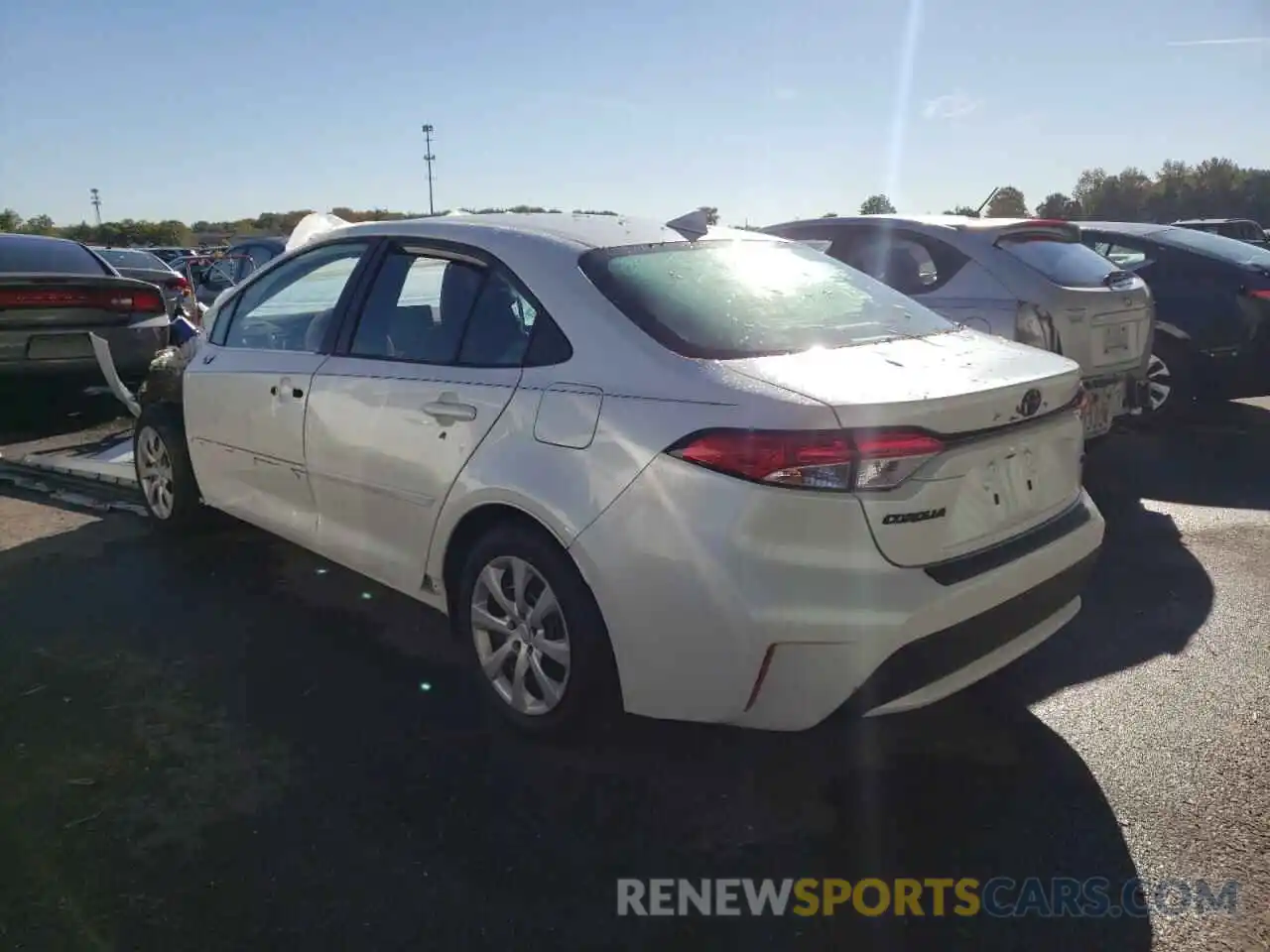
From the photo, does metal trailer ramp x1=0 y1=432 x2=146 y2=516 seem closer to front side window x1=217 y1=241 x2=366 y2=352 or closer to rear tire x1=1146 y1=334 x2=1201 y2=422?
front side window x1=217 y1=241 x2=366 y2=352

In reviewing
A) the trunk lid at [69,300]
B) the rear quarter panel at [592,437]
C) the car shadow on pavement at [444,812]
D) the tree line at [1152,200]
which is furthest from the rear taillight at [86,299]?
the tree line at [1152,200]

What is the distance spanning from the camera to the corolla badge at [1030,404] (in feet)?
9.11

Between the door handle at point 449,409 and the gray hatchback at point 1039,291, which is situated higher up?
the gray hatchback at point 1039,291

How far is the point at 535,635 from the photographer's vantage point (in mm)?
2992

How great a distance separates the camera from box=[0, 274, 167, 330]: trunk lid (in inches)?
297

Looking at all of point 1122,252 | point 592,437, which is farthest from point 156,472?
point 1122,252

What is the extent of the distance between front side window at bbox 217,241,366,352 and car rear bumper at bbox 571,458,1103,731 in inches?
73.1

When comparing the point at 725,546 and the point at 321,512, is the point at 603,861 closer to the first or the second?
the point at 725,546

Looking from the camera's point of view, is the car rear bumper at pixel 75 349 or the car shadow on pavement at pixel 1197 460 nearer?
the car shadow on pavement at pixel 1197 460

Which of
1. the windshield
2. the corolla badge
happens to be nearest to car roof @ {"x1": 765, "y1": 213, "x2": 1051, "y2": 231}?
the windshield

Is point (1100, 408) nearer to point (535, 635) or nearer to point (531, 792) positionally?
point (535, 635)

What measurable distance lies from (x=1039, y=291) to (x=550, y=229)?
3175mm

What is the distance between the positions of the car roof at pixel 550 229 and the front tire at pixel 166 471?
1.76 meters

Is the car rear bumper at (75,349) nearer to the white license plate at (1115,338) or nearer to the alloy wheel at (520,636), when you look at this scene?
the alloy wheel at (520,636)
